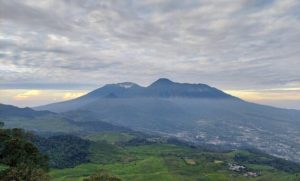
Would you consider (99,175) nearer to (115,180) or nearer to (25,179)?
(115,180)

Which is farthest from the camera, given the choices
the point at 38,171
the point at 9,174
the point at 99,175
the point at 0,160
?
the point at 0,160

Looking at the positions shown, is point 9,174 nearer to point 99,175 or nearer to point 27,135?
point 99,175

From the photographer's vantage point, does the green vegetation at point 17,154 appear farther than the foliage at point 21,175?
Yes

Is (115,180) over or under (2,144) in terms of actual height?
under

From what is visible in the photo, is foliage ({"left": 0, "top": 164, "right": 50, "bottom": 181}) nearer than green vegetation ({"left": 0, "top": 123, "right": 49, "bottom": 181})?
Yes

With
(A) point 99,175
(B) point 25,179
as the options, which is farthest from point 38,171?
(A) point 99,175

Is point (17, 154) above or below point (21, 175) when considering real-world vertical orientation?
above

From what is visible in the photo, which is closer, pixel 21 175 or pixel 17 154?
pixel 21 175

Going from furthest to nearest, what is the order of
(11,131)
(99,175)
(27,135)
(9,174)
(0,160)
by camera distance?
(27,135), (11,131), (0,160), (99,175), (9,174)

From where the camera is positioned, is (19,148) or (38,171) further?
(19,148)
